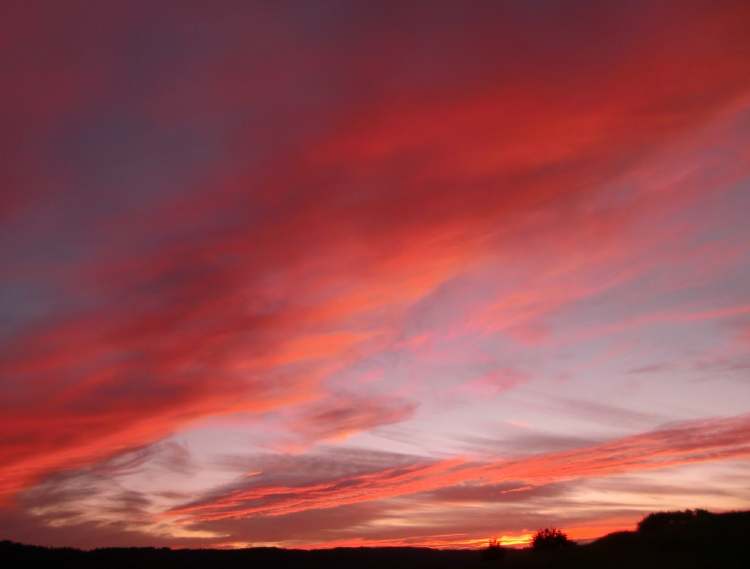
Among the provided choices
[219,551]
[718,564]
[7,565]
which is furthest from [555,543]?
[7,565]

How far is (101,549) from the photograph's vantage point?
39.3 m

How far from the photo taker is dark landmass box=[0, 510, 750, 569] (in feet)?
87.0

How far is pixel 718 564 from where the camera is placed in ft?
80.6

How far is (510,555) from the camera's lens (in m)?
32.8

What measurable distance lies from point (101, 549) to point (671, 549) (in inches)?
1183

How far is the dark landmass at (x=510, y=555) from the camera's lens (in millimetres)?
26516

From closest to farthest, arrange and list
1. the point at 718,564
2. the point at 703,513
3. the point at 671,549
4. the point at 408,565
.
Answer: the point at 718,564 → the point at 671,549 → the point at 703,513 → the point at 408,565

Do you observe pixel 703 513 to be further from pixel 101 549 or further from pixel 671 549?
pixel 101 549

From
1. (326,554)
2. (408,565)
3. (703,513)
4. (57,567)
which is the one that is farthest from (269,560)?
(703,513)

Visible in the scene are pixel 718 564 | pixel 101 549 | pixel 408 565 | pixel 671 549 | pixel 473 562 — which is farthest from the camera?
pixel 101 549

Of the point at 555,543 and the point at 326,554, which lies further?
the point at 326,554

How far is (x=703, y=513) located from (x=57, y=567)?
31.0 m

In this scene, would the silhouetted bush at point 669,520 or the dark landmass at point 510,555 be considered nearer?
the dark landmass at point 510,555

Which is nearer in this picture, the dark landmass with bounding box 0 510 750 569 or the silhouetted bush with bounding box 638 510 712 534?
the dark landmass with bounding box 0 510 750 569
